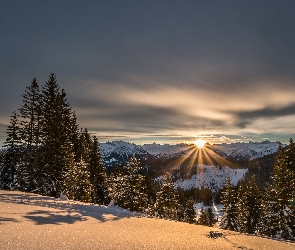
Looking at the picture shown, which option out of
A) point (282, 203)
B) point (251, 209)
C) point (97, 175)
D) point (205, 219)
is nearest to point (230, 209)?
point (251, 209)

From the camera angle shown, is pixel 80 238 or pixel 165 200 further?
pixel 165 200

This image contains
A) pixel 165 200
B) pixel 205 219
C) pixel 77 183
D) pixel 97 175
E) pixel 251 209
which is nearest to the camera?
pixel 77 183

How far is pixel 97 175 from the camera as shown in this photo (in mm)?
43062

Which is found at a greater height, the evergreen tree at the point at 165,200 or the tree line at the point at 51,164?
the tree line at the point at 51,164

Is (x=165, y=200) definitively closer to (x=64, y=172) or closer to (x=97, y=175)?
(x=97, y=175)

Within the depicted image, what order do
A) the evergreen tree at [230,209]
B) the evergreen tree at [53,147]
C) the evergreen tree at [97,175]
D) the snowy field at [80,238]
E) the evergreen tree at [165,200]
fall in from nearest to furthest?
the snowy field at [80,238] < the evergreen tree at [53,147] < the evergreen tree at [230,209] < the evergreen tree at [97,175] < the evergreen tree at [165,200]

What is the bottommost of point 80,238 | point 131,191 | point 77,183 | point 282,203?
point 131,191

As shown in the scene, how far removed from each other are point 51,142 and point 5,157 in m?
15.0

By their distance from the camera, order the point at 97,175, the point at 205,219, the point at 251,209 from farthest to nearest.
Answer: the point at 205,219
the point at 251,209
the point at 97,175

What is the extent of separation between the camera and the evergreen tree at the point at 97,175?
4262cm

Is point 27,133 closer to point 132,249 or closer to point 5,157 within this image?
point 5,157

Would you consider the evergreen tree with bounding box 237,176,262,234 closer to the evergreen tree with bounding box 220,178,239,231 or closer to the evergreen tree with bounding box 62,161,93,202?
the evergreen tree with bounding box 220,178,239,231

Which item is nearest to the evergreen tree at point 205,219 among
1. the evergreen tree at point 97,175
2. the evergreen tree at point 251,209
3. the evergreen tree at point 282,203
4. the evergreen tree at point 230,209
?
the evergreen tree at point 251,209

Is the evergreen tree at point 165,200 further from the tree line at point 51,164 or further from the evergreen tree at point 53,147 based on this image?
the evergreen tree at point 53,147
